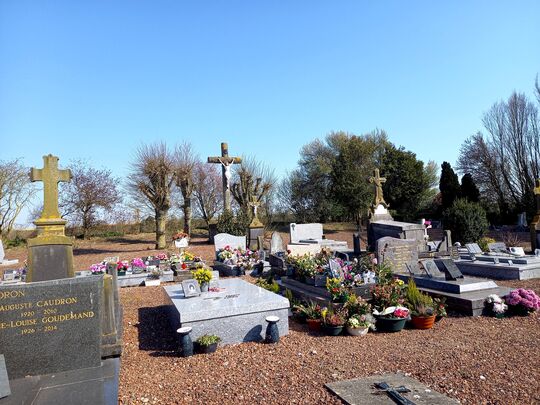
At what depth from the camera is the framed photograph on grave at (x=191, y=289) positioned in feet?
22.9

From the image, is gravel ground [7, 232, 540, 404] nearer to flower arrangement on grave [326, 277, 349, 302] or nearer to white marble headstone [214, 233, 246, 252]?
flower arrangement on grave [326, 277, 349, 302]

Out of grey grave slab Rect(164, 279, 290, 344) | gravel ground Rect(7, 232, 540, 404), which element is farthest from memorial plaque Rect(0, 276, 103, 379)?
grey grave slab Rect(164, 279, 290, 344)

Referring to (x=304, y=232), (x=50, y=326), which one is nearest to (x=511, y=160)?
(x=304, y=232)

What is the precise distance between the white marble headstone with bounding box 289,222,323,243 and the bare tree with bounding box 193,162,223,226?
1173 centimetres

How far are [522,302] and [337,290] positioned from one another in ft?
11.2

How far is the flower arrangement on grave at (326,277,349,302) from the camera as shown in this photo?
7074 mm

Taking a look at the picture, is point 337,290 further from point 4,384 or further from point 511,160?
point 511,160

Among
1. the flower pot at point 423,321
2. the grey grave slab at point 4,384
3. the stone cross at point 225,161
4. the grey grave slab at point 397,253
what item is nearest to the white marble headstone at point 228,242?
the stone cross at point 225,161

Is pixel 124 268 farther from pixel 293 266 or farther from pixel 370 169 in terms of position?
pixel 370 169

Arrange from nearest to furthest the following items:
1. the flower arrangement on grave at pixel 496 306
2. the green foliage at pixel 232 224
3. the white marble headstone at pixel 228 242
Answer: the flower arrangement on grave at pixel 496 306 < the white marble headstone at pixel 228 242 < the green foliage at pixel 232 224

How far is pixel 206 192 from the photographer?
30.7 meters

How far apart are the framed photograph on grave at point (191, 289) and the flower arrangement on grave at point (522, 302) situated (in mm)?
5924

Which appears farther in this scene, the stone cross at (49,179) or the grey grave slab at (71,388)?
the stone cross at (49,179)

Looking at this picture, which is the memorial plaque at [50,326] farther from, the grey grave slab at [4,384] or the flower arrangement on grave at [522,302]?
the flower arrangement on grave at [522,302]
